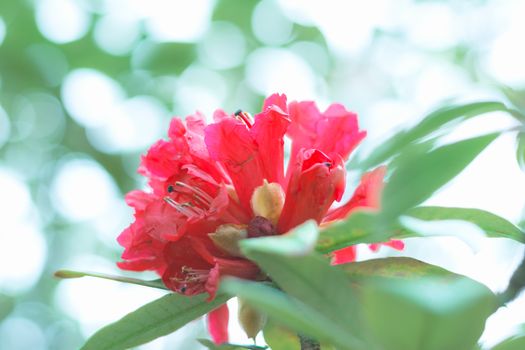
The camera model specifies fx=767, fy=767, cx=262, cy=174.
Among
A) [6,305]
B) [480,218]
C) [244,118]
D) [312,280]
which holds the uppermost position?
[6,305]

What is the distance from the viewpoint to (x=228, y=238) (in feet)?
3.77

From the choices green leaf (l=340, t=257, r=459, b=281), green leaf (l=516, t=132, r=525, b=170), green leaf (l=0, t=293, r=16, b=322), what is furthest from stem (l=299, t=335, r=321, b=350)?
green leaf (l=0, t=293, r=16, b=322)

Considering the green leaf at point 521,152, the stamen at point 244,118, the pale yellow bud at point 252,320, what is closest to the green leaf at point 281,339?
the pale yellow bud at point 252,320

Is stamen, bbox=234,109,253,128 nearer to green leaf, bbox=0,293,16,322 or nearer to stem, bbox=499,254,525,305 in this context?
stem, bbox=499,254,525,305

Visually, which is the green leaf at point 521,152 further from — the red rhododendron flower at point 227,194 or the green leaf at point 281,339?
the green leaf at point 281,339

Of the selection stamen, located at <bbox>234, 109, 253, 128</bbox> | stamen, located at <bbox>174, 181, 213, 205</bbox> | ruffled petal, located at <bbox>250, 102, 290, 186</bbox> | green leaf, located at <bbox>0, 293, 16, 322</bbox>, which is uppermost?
green leaf, located at <bbox>0, 293, 16, 322</bbox>

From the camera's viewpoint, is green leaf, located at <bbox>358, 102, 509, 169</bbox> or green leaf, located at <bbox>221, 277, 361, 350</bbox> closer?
green leaf, located at <bbox>221, 277, 361, 350</bbox>

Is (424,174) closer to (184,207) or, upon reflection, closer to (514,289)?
(514,289)

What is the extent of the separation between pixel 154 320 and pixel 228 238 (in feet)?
0.54

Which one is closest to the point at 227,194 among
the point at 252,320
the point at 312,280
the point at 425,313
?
the point at 252,320

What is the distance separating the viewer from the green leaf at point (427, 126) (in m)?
0.96

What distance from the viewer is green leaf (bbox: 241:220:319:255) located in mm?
672

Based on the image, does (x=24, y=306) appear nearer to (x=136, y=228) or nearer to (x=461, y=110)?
(x=136, y=228)

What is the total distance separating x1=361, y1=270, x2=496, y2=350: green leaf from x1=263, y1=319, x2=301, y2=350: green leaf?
1.73 ft
